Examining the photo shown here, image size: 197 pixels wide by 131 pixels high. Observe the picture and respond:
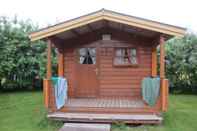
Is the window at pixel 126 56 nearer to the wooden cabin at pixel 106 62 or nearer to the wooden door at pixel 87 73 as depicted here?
the wooden cabin at pixel 106 62

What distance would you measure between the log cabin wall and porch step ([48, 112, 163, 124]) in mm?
2640

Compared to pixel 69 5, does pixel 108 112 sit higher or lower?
lower

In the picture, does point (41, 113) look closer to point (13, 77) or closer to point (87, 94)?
point (87, 94)

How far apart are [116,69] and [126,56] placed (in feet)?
1.81

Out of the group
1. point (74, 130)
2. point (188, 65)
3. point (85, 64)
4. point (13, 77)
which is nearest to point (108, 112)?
point (74, 130)

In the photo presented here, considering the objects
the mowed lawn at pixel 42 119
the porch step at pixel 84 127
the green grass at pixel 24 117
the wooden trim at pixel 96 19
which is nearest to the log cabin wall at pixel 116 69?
the mowed lawn at pixel 42 119

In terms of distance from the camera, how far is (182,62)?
562 inches

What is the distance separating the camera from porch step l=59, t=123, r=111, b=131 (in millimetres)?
7012

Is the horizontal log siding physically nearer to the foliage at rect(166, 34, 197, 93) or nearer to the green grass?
the green grass

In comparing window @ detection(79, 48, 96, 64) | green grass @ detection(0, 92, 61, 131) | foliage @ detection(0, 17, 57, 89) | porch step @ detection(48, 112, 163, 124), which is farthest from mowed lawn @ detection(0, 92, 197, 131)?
foliage @ detection(0, 17, 57, 89)

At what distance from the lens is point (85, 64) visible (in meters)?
10.5

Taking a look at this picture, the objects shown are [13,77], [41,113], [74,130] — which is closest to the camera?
[74,130]

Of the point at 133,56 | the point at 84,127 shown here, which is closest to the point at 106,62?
the point at 133,56

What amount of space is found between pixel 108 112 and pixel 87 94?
102 inches
